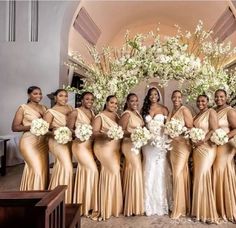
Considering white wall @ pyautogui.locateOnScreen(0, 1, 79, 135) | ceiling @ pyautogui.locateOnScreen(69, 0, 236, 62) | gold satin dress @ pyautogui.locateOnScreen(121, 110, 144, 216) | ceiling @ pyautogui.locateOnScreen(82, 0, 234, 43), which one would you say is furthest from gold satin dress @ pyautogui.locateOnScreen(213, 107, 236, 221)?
ceiling @ pyautogui.locateOnScreen(82, 0, 234, 43)

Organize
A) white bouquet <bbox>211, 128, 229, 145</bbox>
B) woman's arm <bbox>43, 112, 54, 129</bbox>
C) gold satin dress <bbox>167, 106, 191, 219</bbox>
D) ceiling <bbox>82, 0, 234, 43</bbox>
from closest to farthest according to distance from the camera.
A: 1. white bouquet <bbox>211, 128, 229, 145</bbox>
2. gold satin dress <bbox>167, 106, 191, 219</bbox>
3. woman's arm <bbox>43, 112, 54, 129</bbox>
4. ceiling <bbox>82, 0, 234, 43</bbox>

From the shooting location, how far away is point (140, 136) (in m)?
3.32

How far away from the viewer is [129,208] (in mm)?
3561

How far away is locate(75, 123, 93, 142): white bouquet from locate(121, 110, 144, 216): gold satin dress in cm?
50

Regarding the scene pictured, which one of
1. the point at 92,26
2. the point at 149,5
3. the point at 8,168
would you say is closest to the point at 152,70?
the point at 8,168

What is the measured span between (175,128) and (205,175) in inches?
26.0

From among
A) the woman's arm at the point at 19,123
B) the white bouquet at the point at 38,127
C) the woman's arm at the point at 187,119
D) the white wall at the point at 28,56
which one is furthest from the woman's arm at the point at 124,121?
the white wall at the point at 28,56

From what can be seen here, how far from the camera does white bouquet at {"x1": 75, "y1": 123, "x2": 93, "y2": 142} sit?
11.0 feet

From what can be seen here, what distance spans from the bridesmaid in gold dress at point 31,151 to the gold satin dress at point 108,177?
0.74m

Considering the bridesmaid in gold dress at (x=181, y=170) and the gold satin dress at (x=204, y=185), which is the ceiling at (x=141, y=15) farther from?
the gold satin dress at (x=204, y=185)

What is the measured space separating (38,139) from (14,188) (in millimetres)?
1728

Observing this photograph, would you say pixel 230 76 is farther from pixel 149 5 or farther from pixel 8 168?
pixel 149 5

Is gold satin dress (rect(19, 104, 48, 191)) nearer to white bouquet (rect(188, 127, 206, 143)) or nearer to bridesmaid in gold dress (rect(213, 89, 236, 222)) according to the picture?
white bouquet (rect(188, 127, 206, 143))

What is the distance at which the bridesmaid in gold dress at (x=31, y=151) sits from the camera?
3.74 meters
